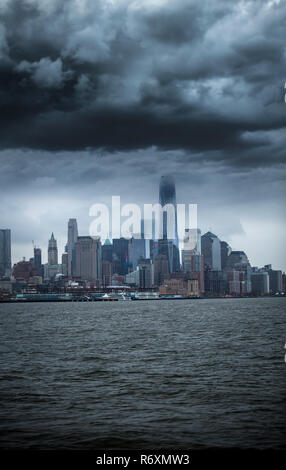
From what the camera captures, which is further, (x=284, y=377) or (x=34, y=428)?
(x=284, y=377)

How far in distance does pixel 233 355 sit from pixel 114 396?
1993cm

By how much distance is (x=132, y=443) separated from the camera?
20.1 m

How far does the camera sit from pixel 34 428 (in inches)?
883

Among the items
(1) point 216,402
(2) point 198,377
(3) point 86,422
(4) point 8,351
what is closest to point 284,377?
(2) point 198,377

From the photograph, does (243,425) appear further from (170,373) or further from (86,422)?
(170,373)

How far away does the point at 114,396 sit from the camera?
29406 mm

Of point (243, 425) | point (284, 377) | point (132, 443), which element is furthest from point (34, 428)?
point (284, 377)

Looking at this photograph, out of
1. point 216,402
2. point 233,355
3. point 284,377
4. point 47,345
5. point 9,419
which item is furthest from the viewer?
point 47,345

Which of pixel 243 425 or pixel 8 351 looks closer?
pixel 243 425
